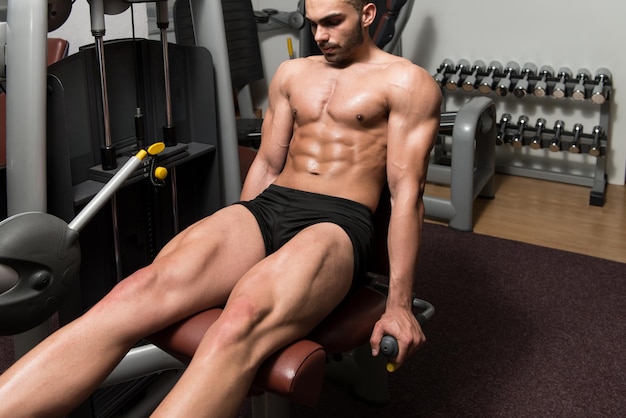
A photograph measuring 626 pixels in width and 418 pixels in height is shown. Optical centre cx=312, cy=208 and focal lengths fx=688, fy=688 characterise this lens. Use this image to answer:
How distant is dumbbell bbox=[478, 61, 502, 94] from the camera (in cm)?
325

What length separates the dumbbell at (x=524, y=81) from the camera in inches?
125

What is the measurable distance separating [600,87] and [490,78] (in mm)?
500

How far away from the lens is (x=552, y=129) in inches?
130

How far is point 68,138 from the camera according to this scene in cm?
149

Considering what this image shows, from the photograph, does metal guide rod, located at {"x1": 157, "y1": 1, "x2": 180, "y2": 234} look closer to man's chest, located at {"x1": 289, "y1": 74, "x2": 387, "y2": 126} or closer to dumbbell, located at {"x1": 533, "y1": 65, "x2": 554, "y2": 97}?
man's chest, located at {"x1": 289, "y1": 74, "x2": 387, "y2": 126}

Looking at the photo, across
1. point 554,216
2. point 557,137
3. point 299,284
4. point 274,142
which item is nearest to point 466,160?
point 554,216

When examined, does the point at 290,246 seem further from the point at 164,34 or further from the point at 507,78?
the point at 507,78

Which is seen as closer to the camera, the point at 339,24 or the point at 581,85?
the point at 339,24

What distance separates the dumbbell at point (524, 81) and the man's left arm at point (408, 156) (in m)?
1.81

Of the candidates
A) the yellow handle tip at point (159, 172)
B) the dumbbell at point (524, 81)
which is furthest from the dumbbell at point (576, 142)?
the yellow handle tip at point (159, 172)

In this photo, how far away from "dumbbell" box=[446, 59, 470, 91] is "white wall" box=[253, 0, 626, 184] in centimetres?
10

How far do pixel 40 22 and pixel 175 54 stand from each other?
500 mm

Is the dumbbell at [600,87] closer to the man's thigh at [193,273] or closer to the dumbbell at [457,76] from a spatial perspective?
the dumbbell at [457,76]

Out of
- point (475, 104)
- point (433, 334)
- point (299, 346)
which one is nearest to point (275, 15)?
point (475, 104)
